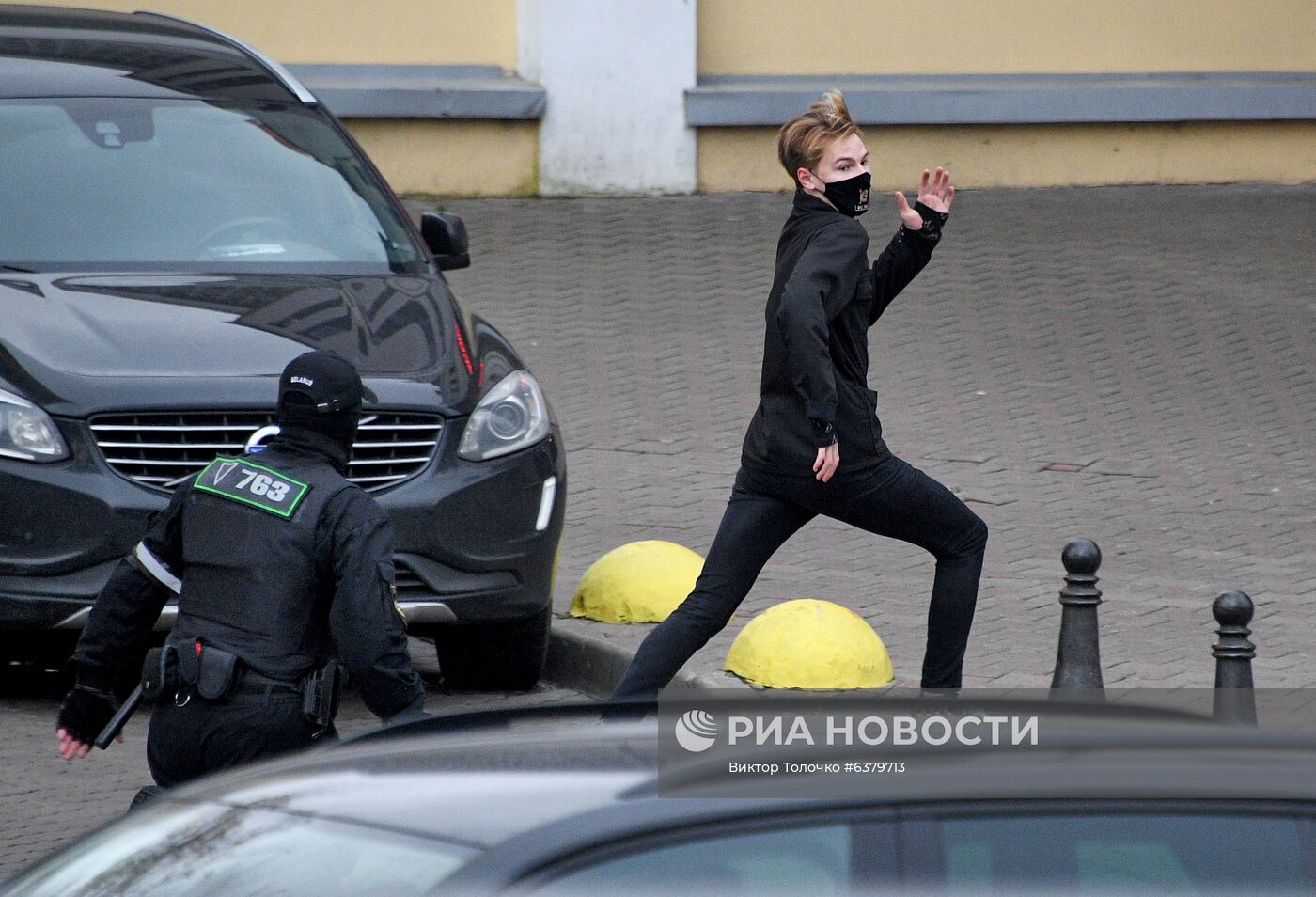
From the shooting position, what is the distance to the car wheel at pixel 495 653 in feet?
23.1

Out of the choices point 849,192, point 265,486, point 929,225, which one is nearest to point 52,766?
point 265,486

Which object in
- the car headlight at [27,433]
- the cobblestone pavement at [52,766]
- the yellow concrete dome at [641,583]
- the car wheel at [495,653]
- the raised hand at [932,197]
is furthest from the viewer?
the yellow concrete dome at [641,583]

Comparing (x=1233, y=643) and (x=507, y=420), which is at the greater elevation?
(x=507, y=420)

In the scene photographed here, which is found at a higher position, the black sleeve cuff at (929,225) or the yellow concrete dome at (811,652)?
the black sleeve cuff at (929,225)

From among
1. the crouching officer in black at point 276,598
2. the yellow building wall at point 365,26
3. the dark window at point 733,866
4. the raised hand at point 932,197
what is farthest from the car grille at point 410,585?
the yellow building wall at point 365,26

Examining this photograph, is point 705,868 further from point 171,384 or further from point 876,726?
point 171,384

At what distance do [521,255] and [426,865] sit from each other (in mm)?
12289

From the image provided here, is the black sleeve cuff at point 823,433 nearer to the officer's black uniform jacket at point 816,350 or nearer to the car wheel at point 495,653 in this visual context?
the officer's black uniform jacket at point 816,350

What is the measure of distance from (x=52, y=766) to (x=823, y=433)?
8.39ft

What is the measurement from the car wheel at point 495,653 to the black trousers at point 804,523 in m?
1.22

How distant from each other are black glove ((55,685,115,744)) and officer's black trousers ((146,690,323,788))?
275 mm

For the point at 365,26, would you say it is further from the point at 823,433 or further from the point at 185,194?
the point at 823,433

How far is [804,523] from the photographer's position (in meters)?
5.86

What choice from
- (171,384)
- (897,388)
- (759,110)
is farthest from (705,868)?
(759,110)
